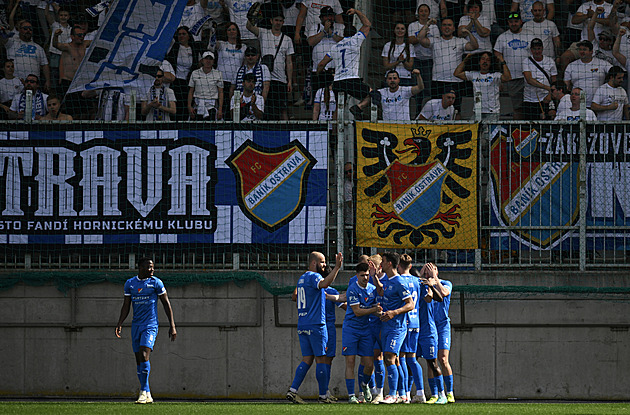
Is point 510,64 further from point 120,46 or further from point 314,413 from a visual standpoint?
point 314,413

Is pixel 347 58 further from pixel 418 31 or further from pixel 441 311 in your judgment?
pixel 441 311

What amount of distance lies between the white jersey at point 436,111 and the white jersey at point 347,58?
1417 millimetres

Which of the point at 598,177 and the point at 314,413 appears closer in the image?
the point at 314,413

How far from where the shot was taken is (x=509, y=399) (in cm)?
1459

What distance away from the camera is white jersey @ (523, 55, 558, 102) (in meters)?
16.2

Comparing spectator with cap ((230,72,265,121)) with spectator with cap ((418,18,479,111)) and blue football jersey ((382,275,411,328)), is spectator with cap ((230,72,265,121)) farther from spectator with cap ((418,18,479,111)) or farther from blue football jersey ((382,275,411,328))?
blue football jersey ((382,275,411,328))

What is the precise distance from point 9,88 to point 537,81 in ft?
28.6

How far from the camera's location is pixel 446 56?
54.3ft

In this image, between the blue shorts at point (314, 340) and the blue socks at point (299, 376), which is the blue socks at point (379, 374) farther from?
the blue socks at point (299, 376)

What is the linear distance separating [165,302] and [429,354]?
3.52 m

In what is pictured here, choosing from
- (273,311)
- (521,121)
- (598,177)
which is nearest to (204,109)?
(273,311)

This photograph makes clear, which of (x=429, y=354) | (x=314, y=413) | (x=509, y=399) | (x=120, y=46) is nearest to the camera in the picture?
(x=314, y=413)

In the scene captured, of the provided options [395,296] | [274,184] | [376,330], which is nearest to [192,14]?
[274,184]

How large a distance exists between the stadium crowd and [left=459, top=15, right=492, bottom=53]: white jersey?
0.03 m
